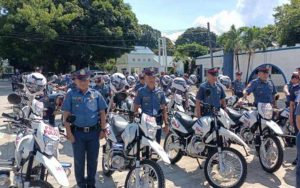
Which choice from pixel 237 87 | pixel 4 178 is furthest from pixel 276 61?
pixel 4 178

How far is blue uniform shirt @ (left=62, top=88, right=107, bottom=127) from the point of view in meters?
5.53

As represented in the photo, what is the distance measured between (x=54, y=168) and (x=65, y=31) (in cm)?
3462

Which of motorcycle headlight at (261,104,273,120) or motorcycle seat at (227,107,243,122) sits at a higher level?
motorcycle headlight at (261,104,273,120)

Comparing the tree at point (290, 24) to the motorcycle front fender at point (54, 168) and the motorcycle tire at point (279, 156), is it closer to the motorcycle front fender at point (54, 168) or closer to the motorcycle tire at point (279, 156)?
the motorcycle tire at point (279, 156)

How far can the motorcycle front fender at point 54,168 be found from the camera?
4.39m

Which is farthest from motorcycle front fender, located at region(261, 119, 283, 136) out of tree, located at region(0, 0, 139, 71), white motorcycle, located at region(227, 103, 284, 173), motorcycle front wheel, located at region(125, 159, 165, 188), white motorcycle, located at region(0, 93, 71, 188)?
tree, located at region(0, 0, 139, 71)

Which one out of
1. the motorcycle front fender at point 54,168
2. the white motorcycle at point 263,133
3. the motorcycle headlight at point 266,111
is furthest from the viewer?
the motorcycle headlight at point 266,111

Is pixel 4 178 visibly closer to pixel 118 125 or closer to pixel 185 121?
pixel 118 125

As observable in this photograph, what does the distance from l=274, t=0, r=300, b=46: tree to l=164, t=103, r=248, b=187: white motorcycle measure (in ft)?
104

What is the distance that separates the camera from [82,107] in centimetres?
554

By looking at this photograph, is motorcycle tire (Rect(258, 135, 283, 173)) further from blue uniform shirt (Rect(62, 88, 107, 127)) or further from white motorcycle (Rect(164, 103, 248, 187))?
blue uniform shirt (Rect(62, 88, 107, 127))

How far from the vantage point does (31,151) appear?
4719 mm

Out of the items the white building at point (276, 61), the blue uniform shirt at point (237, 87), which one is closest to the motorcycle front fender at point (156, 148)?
the blue uniform shirt at point (237, 87)

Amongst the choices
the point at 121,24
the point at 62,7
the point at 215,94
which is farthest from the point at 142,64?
the point at 215,94
